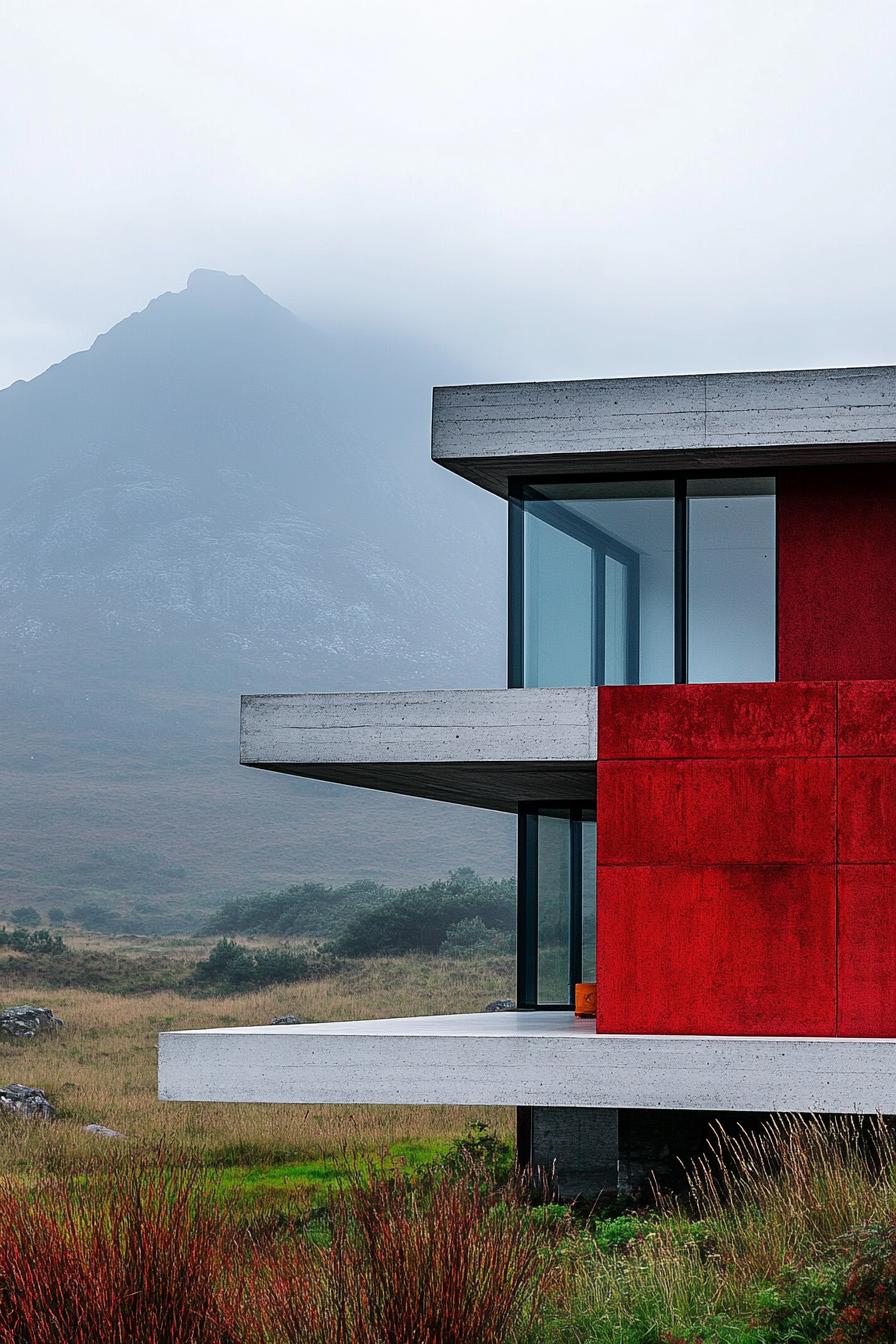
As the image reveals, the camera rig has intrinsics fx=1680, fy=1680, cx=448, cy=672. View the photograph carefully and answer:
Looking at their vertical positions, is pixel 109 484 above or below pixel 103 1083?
above

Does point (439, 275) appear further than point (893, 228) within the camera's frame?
Yes

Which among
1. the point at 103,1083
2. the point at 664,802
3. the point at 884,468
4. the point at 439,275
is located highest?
the point at 439,275

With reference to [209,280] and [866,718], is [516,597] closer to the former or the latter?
[866,718]

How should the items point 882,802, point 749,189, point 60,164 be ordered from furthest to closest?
point 60,164
point 749,189
point 882,802

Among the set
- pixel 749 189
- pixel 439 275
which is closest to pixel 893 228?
pixel 749 189

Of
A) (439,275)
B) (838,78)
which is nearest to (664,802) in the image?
(838,78)

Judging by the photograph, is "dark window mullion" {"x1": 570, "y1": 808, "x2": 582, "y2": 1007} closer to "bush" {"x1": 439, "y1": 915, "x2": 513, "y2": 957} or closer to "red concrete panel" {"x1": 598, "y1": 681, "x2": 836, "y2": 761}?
"red concrete panel" {"x1": 598, "y1": 681, "x2": 836, "y2": 761}

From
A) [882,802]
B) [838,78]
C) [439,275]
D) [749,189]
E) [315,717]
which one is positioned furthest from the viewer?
[439,275]

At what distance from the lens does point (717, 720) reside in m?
11.4

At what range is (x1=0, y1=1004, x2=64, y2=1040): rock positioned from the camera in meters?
45.4

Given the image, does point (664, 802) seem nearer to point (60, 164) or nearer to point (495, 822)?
point (495, 822)

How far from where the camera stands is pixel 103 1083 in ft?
125

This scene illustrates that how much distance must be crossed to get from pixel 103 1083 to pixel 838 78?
71243 millimetres

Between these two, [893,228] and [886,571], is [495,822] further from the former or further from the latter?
[886,571]
